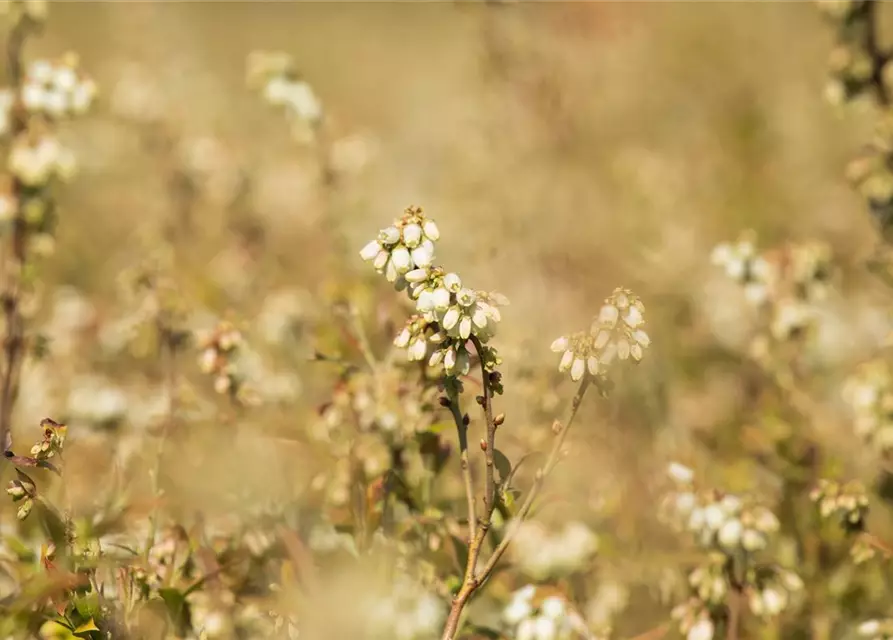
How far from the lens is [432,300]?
1808 millimetres

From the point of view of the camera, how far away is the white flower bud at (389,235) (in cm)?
189

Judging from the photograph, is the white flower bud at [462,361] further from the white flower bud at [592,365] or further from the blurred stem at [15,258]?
the blurred stem at [15,258]

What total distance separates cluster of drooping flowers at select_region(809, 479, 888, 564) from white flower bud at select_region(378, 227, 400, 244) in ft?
4.39

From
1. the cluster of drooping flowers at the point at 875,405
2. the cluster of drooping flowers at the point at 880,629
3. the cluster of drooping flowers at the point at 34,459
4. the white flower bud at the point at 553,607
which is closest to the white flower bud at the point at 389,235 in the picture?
the cluster of drooping flowers at the point at 34,459

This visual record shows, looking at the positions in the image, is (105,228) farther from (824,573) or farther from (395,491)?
(824,573)

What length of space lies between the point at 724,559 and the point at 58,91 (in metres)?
2.63

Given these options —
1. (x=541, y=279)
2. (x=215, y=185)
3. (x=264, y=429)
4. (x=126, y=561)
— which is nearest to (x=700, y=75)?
(x=541, y=279)

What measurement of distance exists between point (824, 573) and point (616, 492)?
695 mm

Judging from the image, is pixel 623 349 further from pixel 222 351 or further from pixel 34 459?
pixel 222 351

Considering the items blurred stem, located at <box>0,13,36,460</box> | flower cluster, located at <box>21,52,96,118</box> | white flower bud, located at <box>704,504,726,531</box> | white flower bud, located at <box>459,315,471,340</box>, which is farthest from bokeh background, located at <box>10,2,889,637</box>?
white flower bud, located at <box>459,315,471,340</box>

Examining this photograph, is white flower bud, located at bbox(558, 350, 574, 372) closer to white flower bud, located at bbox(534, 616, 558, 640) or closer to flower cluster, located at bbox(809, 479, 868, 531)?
white flower bud, located at bbox(534, 616, 558, 640)

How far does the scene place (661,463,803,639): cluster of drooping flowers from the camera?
2404mm

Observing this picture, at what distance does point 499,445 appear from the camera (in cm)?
355

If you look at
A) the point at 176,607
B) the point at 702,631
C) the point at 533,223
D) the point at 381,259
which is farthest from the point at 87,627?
the point at 533,223
